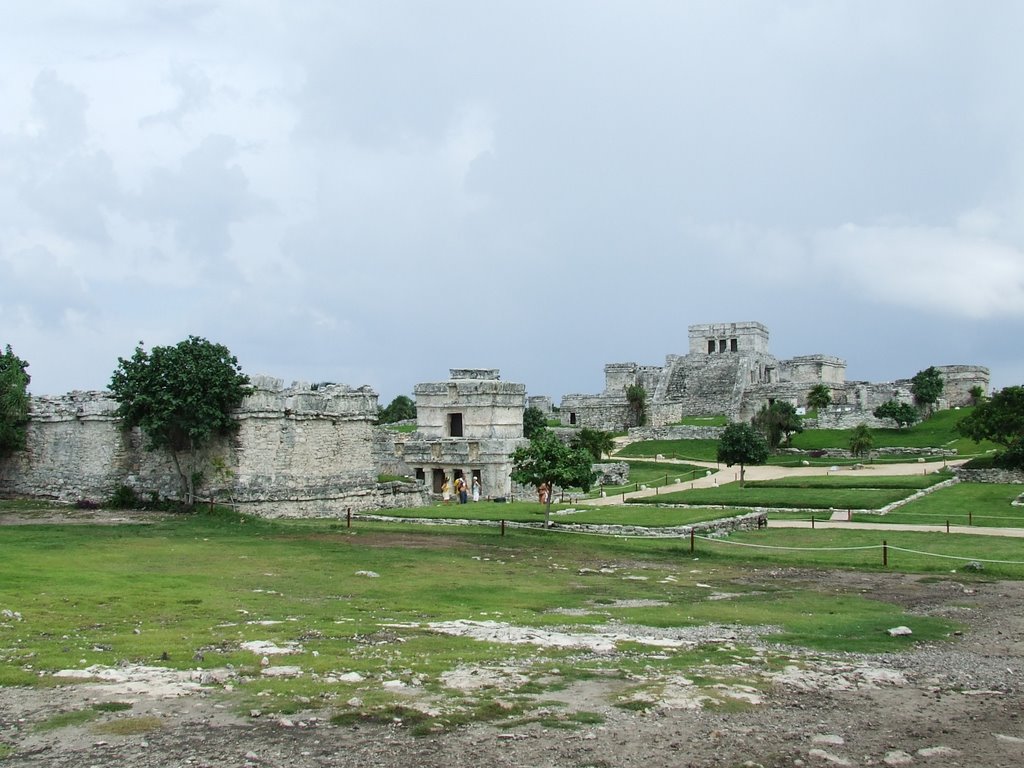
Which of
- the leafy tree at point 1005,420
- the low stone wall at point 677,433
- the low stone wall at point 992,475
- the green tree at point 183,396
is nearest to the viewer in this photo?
the green tree at point 183,396

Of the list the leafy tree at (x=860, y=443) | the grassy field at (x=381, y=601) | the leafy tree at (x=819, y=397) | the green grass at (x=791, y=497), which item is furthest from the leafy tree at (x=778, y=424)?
the grassy field at (x=381, y=601)

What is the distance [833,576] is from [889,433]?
52.9 meters

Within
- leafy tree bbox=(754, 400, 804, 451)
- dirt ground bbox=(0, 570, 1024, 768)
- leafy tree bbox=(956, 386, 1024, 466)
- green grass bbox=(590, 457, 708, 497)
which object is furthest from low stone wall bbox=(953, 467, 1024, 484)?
dirt ground bbox=(0, 570, 1024, 768)

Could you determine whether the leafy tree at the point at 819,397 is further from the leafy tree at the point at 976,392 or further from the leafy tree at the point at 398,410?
the leafy tree at the point at 398,410

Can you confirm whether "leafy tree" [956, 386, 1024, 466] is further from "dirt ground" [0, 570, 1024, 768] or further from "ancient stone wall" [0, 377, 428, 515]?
"dirt ground" [0, 570, 1024, 768]

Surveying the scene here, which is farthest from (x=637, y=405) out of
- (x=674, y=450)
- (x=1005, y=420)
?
(x=1005, y=420)

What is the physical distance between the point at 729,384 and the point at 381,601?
74.3m

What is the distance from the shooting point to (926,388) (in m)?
78.9

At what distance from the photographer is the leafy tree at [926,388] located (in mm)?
78875

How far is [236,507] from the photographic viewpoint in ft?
98.6

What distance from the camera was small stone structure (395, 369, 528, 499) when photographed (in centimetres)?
4497

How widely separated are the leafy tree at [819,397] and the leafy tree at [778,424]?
41.2 ft

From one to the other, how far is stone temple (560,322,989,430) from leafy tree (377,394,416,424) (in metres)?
14.8

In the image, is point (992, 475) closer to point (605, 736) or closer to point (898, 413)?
point (898, 413)
